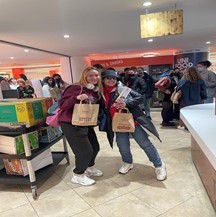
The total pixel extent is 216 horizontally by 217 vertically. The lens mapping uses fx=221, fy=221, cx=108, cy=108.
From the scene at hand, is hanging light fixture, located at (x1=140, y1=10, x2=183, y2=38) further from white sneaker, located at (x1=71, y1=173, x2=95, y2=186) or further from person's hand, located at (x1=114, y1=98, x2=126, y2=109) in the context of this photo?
white sneaker, located at (x1=71, y1=173, x2=95, y2=186)

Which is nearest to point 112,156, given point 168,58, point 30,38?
point 30,38

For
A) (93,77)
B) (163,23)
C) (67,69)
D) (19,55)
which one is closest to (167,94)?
(163,23)

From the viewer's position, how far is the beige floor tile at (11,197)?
2311 mm

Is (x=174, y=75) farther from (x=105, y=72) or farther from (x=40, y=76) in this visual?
(x=40, y=76)

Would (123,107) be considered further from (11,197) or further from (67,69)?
(67,69)

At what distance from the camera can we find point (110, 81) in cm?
250

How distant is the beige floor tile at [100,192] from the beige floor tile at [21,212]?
513mm

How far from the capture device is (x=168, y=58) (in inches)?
361

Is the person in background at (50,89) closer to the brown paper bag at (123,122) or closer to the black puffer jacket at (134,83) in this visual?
the black puffer jacket at (134,83)

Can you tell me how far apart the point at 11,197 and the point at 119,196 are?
1211 mm

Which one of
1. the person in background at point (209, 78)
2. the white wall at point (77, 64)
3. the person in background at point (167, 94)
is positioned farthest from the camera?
the white wall at point (77, 64)

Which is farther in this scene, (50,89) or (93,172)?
(50,89)

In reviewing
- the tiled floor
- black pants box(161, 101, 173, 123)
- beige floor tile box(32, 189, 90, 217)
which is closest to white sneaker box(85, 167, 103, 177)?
the tiled floor

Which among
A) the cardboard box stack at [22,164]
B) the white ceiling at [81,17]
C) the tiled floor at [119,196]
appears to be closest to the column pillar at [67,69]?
the white ceiling at [81,17]
